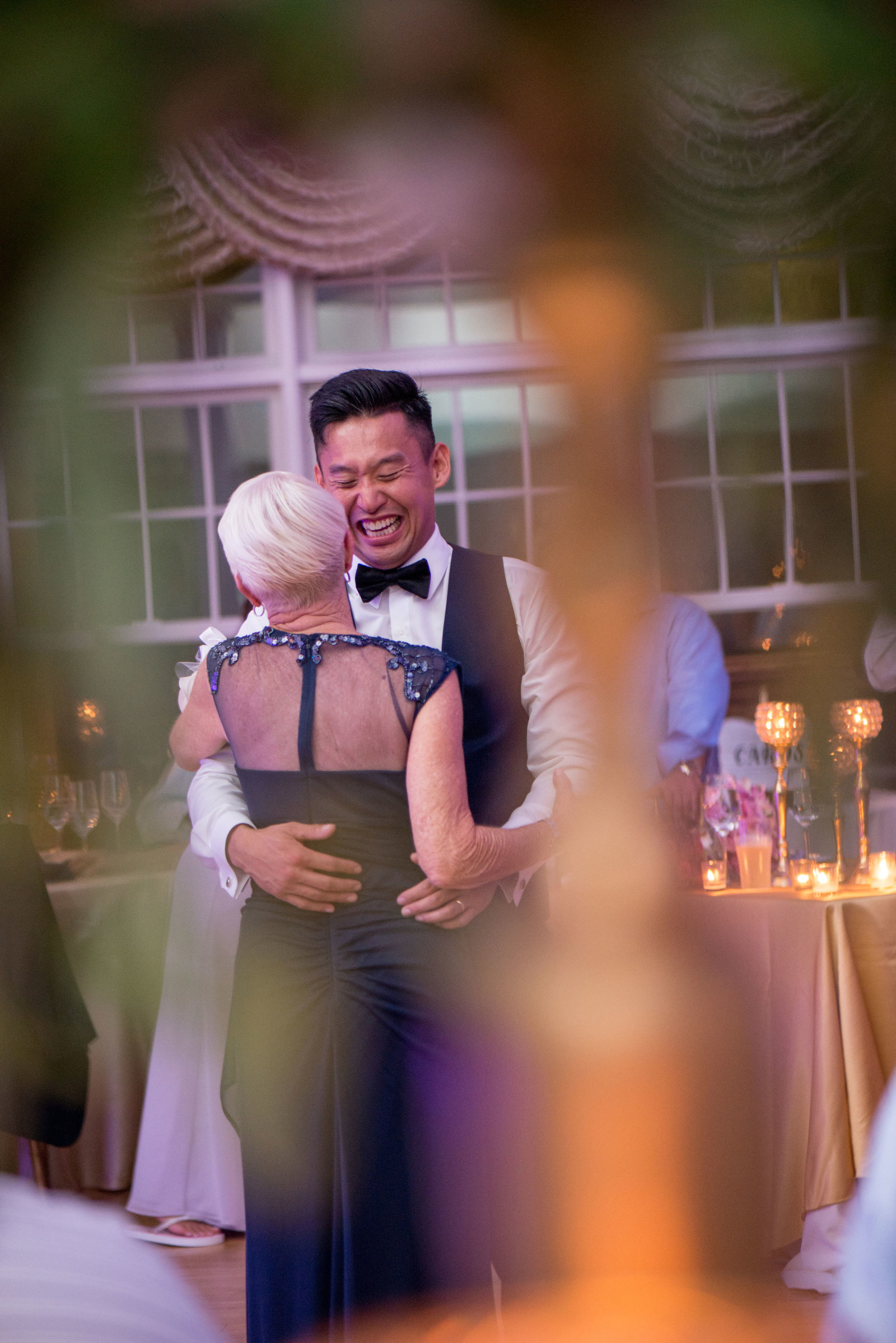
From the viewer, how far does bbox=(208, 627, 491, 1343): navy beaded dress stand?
0.71m

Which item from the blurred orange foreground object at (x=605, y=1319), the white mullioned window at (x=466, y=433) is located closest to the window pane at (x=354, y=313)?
the white mullioned window at (x=466, y=433)

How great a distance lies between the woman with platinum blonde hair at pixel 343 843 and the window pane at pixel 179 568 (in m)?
0.48

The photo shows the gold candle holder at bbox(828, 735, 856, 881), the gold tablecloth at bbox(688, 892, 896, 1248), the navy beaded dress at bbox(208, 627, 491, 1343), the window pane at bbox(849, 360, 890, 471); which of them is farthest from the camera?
the gold candle holder at bbox(828, 735, 856, 881)

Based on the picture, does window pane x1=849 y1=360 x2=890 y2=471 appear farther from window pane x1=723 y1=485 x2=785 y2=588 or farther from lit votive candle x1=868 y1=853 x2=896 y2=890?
lit votive candle x1=868 y1=853 x2=896 y2=890

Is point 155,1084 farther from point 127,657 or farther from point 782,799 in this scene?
point 127,657

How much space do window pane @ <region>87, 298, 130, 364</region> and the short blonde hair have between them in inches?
25.4

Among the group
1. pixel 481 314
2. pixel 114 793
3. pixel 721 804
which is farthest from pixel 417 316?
pixel 721 804

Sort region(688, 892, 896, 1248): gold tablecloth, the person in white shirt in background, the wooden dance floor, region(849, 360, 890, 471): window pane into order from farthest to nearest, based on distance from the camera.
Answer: the person in white shirt in background
region(688, 892, 896, 1248): gold tablecloth
the wooden dance floor
region(849, 360, 890, 471): window pane

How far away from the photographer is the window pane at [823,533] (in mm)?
251

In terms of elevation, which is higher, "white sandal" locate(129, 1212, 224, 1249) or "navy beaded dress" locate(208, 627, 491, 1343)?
"navy beaded dress" locate(208, 627, 491, 1343)

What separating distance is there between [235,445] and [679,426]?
186 millimetres

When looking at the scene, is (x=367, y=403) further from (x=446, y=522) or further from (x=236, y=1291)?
(x=236, y=1291)

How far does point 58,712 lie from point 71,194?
124 millimetres

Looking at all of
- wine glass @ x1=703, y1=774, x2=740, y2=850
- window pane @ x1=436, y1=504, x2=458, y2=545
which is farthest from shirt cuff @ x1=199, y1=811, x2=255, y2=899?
wine glass @ x1=703, y1=774, x2=740, y2=850
